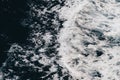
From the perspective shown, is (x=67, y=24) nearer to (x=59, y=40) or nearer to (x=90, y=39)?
(x=59, y=40)

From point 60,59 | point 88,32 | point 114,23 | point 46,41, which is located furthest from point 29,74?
point 114,23

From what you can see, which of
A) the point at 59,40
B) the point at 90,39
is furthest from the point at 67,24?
the point at 90,39

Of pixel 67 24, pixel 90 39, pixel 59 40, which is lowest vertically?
pixel 90 39

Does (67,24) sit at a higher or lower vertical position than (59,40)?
higher

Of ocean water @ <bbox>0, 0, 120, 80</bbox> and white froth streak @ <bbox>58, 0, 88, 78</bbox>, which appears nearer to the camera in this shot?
ocean water @ <bbox>0, 0, 120, 80</bbox>

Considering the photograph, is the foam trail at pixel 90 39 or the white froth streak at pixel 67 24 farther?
the white froth streak at pixel 67 24

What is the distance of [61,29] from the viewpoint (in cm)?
645

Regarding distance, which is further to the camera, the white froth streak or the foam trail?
the white froth streak

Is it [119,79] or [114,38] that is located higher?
[114,38]

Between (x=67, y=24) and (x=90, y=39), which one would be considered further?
(x=67, y=24)

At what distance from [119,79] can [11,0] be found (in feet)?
12.9

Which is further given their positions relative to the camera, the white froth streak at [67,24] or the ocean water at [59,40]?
the white froth streak at [67,24]

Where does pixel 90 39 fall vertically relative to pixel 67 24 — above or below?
below

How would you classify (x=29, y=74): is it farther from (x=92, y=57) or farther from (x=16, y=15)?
(x=16, y=15)
